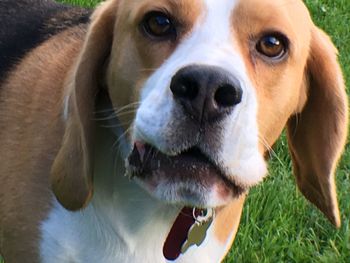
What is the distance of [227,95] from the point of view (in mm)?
2840

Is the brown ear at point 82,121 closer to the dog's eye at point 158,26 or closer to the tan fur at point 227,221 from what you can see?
the dog's eye at point 158,26

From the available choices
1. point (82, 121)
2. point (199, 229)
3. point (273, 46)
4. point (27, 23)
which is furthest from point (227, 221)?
point (27, 23)

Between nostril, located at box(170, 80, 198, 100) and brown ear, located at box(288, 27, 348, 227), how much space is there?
0.97 metres

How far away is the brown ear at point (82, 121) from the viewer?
3480mm

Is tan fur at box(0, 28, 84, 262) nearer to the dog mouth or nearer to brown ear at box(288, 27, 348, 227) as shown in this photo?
the dog mouth

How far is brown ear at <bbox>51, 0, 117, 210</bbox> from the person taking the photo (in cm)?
348

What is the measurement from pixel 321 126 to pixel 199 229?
0.66 metres

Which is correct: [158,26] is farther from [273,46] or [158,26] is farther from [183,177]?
[183,177]

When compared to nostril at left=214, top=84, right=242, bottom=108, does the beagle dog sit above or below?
below

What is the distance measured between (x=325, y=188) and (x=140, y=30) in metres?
1.17

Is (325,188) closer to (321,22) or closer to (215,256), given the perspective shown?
(215,256)

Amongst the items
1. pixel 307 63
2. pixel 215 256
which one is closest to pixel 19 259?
pixel 215 256

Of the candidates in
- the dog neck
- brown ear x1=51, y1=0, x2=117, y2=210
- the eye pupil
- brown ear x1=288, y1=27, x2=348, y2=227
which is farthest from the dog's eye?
brown ear x1=288, y1=27, x2=348, y2=227

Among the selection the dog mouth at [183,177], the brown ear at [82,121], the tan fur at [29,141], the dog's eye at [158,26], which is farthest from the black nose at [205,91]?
the tan fur at [29,141]
